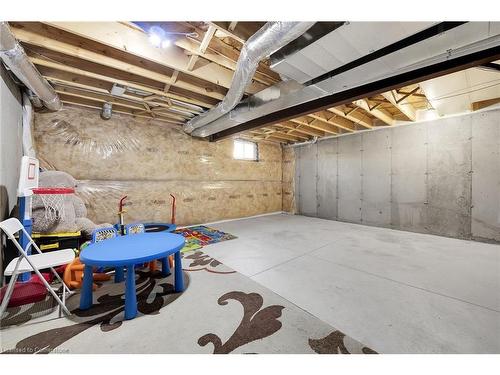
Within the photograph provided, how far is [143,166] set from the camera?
4391mm

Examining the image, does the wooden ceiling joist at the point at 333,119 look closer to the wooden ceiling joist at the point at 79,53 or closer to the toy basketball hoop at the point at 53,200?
the wooden ceiling joist at the point at 79,53

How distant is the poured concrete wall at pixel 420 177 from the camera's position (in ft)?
11.8

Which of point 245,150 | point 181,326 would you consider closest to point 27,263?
point 181,326

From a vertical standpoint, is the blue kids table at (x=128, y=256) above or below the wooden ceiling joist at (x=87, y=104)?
below

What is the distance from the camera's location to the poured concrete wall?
3.61m

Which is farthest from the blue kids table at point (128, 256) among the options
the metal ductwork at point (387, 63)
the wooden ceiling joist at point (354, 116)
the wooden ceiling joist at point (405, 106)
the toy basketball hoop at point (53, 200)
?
the wooden ceiling joist at point (405, 106)

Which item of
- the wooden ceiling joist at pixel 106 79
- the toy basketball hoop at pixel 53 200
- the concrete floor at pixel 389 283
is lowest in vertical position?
the concrete floor at pixel 389 283

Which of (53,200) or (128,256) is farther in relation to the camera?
(53,200)

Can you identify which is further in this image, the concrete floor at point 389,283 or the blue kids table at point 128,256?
the blue kids table at point 128,256

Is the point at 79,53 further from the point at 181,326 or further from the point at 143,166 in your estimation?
the point at 181,326

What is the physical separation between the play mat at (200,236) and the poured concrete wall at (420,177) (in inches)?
136

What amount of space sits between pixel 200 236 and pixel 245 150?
3.32 metres

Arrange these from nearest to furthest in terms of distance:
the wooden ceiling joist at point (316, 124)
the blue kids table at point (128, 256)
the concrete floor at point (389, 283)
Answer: the concrete floor at point (389, 283) < the blue kids table at point (128, 256) < the wooden ceiling joist at point (316, 124)

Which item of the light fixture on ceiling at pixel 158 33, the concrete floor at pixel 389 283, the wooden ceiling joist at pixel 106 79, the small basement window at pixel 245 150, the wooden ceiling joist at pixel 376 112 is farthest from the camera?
the small basement window at pixel 245 150
